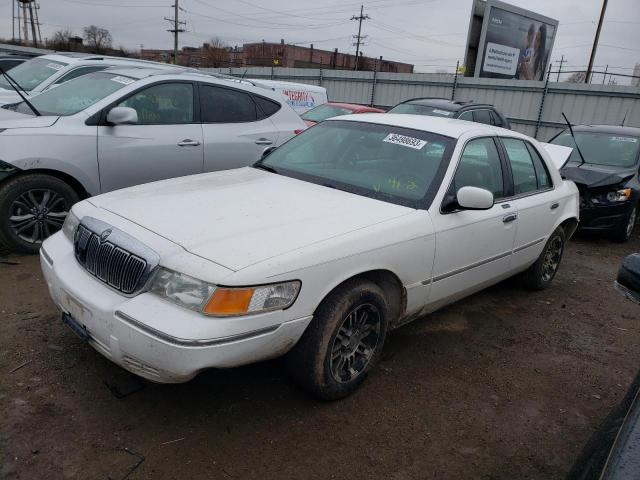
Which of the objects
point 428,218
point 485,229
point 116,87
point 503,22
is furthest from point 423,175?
point 503,22

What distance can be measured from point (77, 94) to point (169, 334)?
4064 mm

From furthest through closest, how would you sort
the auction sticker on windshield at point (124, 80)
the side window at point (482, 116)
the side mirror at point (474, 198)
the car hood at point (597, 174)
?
the side window at point (482, 116) → the car hood at point (597, 174) → the auction sticker on windshield at point (124, 80) → the side mirror at point (474, 198)

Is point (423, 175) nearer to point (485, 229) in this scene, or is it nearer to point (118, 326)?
point (485, 229)

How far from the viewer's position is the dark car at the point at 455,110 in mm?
9609

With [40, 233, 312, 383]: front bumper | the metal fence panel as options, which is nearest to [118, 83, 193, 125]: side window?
[40, 233, 312, 383]: front bumper

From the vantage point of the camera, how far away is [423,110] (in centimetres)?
993

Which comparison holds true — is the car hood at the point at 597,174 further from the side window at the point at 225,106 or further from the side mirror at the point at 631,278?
the side mirror at the point at 631,278

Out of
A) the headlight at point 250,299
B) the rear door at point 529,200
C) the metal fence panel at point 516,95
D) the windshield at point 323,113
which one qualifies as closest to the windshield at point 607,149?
the rear door at point 529,200

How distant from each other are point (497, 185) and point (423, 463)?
89.8 inches

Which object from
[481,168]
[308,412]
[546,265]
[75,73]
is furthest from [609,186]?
[75,73]

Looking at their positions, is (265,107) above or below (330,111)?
above

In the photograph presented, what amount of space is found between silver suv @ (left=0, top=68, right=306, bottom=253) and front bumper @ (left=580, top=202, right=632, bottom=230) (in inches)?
171

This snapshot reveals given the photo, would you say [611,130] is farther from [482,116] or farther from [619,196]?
[482,116]

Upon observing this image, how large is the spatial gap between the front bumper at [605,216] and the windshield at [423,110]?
326 centimetres
